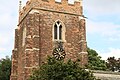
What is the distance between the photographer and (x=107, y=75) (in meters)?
33.1

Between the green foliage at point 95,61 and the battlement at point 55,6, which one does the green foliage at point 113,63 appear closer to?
the green foliage at point 95,61

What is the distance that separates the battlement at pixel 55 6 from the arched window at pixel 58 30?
64.6 inches

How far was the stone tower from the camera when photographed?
32.2 metres

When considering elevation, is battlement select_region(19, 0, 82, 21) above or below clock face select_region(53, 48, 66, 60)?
above

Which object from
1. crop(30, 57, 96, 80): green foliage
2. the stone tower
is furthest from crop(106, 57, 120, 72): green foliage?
crop(30, 57, 96, 80): green foliage

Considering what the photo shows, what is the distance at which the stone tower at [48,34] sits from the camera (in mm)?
32241

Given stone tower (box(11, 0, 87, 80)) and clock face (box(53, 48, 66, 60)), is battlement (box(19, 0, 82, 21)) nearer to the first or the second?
stone tower (box(11, 0, 87, 80))

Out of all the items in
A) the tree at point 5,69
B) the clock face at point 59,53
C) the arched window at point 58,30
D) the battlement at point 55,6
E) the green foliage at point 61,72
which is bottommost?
the tree at point 5,69

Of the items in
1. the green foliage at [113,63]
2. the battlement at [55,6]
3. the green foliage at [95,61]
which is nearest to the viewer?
the battlement at [55,6]

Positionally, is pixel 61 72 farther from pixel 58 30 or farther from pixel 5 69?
pixel 5 69

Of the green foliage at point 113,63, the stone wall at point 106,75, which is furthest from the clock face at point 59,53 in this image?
the green foliage at point 113,63

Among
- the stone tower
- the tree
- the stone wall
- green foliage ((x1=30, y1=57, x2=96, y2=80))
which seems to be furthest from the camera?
the tree

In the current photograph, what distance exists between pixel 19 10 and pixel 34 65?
1155 centimetres

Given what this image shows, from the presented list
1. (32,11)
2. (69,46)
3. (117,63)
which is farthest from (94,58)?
(32,11)
